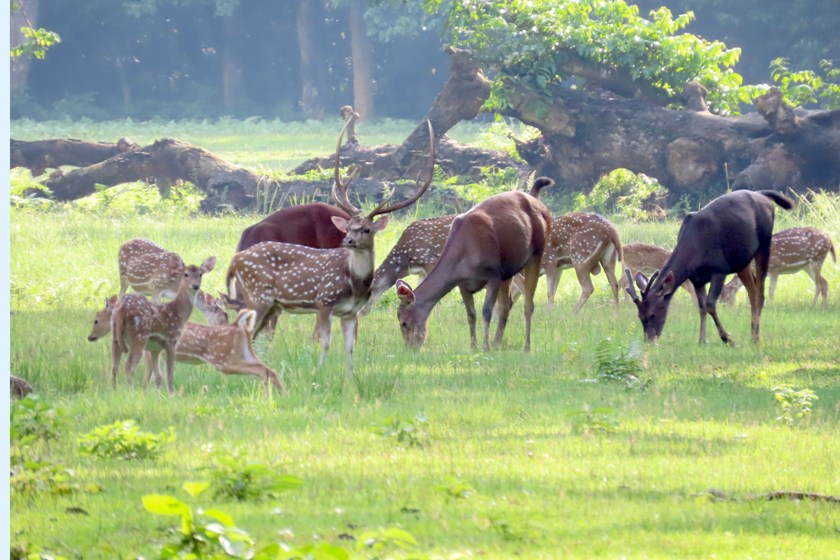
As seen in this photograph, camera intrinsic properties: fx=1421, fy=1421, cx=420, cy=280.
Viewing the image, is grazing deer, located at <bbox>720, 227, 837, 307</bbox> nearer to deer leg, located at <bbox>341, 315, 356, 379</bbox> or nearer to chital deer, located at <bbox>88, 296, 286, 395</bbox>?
deer leg, located at <bbox>341, 315, 356, 379</bbox>

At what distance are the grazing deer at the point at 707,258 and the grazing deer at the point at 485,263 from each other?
1.09 metres

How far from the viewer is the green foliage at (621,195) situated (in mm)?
25141

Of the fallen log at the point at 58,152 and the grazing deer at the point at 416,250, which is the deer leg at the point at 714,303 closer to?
the grazing deer at the point at 416,250

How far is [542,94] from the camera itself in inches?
941

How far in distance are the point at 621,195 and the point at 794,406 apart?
17.5 m

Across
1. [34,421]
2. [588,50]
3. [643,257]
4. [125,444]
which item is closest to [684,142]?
[588,50]

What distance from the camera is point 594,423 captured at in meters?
8.19

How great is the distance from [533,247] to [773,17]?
128 feet

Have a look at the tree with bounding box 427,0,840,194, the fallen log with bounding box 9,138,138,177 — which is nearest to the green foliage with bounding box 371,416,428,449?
the tree with bounding box 427,0,840,194

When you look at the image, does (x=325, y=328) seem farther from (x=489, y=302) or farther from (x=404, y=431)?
(x=404, y=431)

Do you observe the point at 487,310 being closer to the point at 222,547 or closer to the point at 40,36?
the point at 222,547

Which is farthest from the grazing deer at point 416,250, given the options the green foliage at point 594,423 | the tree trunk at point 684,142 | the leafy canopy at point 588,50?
the leafy canopy at point 588,50

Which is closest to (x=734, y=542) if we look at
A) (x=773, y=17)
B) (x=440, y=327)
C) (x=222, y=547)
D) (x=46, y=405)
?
(x=222, y=547)

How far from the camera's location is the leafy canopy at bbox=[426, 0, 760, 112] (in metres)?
24.2
